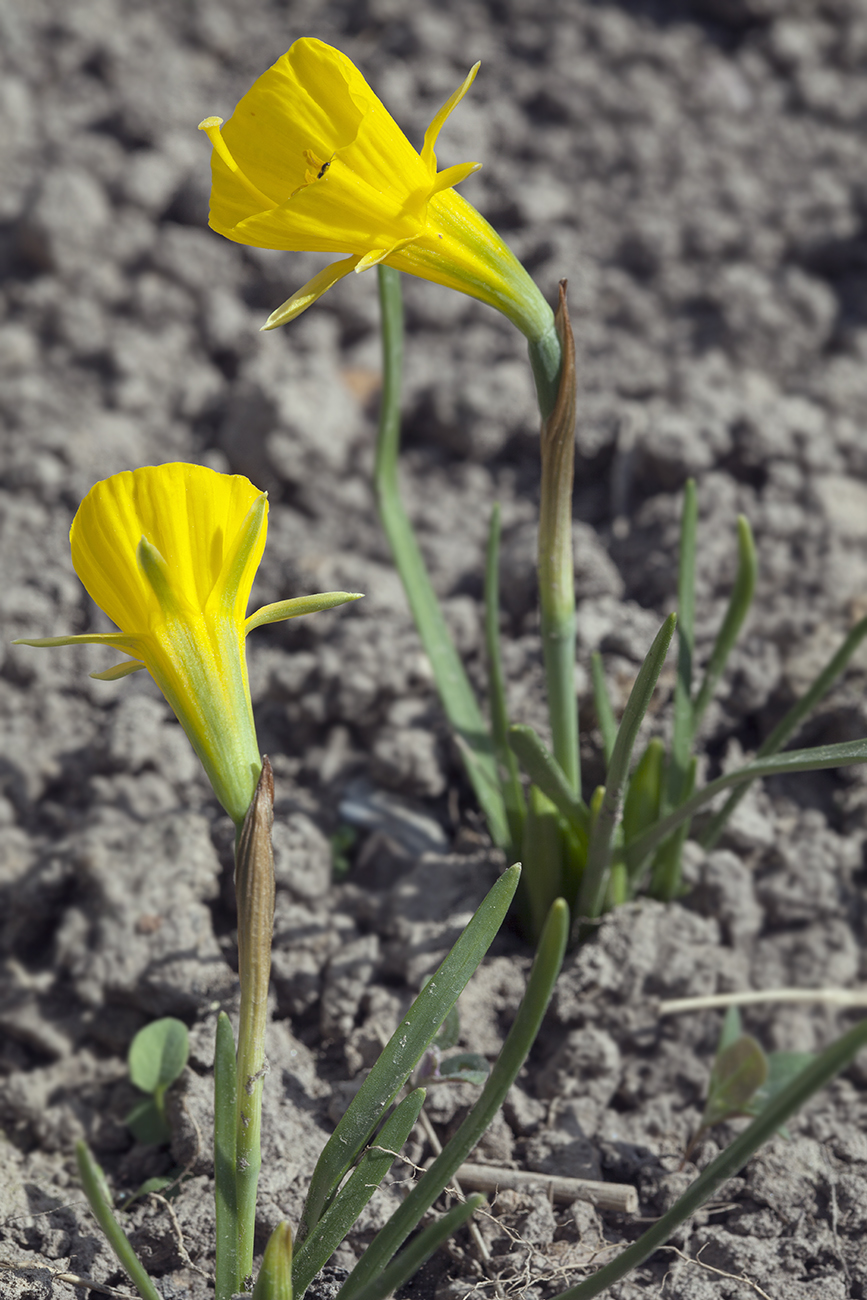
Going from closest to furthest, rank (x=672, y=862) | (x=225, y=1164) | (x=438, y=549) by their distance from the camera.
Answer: (x=225, y=1164) → (x=672, y=862) → (x=438, y=549)

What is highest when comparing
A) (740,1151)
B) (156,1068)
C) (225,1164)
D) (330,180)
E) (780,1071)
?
(330,180)

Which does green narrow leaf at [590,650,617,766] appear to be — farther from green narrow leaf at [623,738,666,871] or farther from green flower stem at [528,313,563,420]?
green flower stem at [528,313,563,420]

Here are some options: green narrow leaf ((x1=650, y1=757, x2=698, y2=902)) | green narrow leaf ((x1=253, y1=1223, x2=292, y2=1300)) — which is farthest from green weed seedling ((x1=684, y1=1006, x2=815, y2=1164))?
green narrow leaf ((x1=253, y1=1223, x2=292, y2=1300))

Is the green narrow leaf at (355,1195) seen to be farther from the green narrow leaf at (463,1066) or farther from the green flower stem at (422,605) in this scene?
the green flower stem at (422,605)

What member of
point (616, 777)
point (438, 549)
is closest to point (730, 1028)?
point (616, 777)

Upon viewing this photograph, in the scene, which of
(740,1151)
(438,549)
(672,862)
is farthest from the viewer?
(438,549)

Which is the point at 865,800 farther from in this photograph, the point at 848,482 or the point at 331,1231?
the point at 331,1231

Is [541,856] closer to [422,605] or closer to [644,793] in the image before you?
[644,793]
